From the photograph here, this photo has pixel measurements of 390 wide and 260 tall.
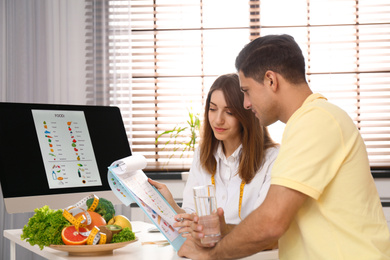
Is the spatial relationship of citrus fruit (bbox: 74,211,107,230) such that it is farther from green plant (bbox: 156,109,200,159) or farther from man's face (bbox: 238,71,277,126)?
green plant (bbox: 156,109,200,159)

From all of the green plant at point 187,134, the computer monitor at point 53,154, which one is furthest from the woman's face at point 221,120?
the green plant at point 187,134

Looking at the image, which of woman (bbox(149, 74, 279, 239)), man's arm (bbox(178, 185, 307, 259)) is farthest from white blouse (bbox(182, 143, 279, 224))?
man's arm (bbox(178, 185, 307, 259))

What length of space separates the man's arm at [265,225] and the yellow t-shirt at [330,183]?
0.10 ft

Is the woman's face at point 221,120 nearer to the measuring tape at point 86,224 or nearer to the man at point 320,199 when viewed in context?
the measuring tape at point 86,224

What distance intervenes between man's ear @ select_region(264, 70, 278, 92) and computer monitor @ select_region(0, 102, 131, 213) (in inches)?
41.9

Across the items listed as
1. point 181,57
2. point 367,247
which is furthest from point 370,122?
point 367,247

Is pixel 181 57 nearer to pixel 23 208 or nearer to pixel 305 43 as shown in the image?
pixel 305 43

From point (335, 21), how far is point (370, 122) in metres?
0.84

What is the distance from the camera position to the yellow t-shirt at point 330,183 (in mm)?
1140

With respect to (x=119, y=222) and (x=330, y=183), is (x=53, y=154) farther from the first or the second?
(x=330, y=183)

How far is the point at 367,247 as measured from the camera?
115cm

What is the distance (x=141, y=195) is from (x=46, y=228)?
0.31 meters

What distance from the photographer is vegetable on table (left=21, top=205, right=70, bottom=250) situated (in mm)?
1540

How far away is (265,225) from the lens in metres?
1.18
